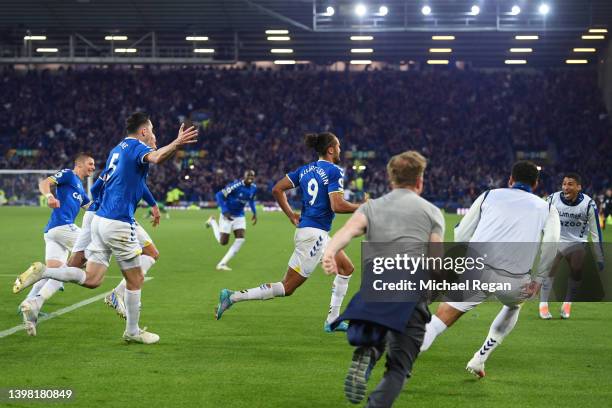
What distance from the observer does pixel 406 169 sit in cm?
583

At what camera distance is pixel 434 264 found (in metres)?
→ 5.95

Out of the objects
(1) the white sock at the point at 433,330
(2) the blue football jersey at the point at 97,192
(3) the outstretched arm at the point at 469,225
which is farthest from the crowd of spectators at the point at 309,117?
(1) the white sock at the point at 433,330

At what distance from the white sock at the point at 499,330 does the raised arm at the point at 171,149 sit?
337 cm

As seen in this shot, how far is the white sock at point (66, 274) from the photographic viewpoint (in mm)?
9273

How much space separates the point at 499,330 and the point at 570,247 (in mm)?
4338

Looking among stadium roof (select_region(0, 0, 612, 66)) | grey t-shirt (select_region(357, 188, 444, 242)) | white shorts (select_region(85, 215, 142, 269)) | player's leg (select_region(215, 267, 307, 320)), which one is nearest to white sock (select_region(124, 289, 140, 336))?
white shorts (select_region(85, 215, 142, 269))

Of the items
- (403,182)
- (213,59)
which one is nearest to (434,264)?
(403,182)

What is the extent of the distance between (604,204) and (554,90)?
72.0ft

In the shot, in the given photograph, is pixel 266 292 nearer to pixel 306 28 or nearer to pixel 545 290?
pixel 545 290

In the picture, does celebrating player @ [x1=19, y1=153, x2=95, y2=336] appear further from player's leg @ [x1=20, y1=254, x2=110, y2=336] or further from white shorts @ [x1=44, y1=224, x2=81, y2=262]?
player's leg @ [x1=20, y1=254, x2=110, y2=336]

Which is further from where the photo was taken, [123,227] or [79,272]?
[79,272]

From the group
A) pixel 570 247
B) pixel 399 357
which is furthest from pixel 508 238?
pixel 570 247

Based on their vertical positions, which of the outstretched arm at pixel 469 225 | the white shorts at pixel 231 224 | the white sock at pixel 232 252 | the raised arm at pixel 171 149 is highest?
the raised arm at pixel 171 149

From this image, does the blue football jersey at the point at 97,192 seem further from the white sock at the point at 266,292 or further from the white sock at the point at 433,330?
the white sock at the point at 433,330
